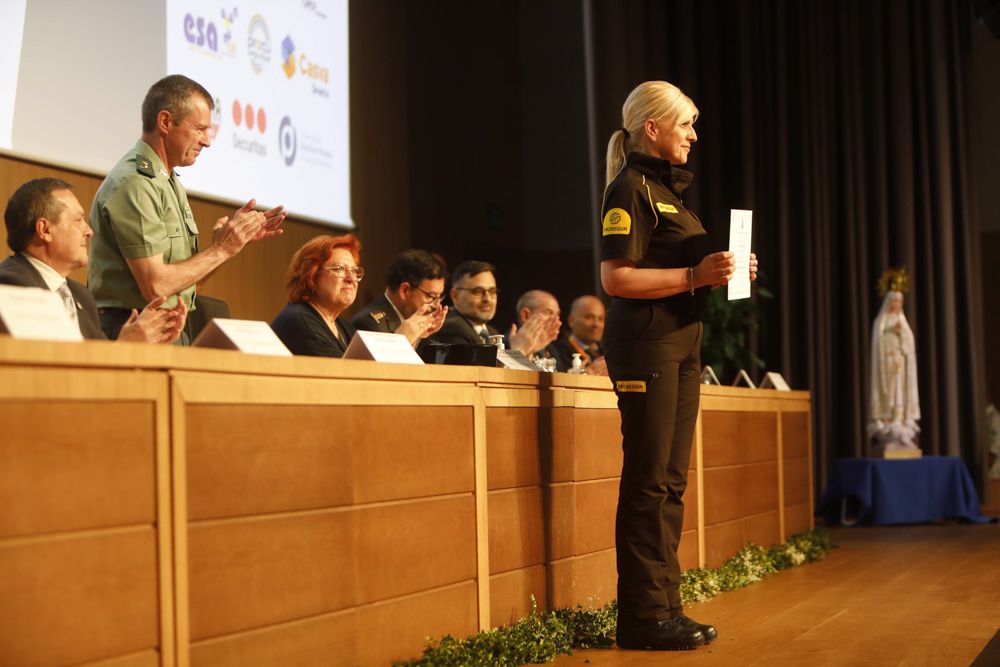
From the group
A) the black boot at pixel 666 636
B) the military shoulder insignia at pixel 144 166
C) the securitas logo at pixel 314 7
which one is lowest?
the black boot at pixel 666 636

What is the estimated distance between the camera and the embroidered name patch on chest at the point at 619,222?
123 inches

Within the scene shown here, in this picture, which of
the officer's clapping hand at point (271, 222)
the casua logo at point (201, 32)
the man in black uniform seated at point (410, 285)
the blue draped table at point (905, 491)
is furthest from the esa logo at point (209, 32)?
the blue draped table at point (905, 491)

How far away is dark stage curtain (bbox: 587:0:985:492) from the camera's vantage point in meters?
9.02

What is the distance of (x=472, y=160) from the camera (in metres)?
8.59

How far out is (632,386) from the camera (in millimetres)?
3119

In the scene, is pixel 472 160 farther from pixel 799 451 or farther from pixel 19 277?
pixel 19 277

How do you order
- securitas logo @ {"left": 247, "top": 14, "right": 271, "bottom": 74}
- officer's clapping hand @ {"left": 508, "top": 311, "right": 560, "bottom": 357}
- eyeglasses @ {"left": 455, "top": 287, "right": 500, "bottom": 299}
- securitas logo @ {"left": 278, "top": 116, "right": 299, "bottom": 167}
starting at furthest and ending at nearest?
securitas logo @ {"left": 278, "top": 116, "right": 299, "bottom": 167}, securitas logo @ {"left": 247, "top": 14, "right": 271, "bottom": 74}, eyeglasses @ {"left": 455, "top": 287, "right": 500, "bottom": 299}, officer's clapping hand @ {"left": 508, "top": 311, "right": 560, "bottom": 357}

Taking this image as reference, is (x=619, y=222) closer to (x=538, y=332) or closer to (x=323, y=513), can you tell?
(x=323, y=513)

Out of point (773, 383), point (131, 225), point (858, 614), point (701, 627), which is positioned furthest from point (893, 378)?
point (131, 225)

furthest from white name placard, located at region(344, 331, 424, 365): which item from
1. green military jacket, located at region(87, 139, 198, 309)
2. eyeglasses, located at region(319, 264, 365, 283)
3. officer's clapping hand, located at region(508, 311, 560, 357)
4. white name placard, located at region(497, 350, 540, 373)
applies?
officer's clapping hand, located at region(508, 311, 560, 357)

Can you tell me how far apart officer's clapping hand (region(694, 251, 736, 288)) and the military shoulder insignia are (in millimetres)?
1331

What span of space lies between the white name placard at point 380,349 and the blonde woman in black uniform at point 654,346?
564mm

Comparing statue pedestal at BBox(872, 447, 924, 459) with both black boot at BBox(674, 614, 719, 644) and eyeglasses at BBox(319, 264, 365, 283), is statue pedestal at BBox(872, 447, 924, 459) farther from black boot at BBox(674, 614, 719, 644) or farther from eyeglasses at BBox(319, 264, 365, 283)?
eyeglasses at BBox(319, 264, 365, 283)

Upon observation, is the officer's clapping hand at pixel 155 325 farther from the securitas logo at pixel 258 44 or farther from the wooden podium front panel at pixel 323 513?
the securitas logo at pixel 258 44
